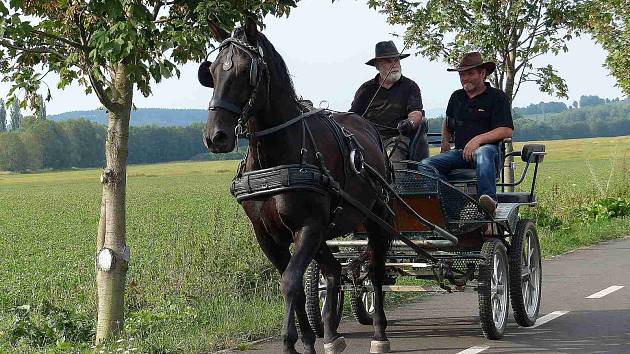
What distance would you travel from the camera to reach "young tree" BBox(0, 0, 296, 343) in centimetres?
692

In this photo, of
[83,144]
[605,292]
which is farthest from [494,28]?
[83,144]

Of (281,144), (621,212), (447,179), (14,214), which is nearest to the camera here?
(281,144)

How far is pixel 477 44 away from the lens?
1609cm

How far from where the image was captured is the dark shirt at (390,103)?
928 cm

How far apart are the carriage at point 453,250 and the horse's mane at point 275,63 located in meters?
2.01

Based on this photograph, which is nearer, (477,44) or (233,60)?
(233,60)

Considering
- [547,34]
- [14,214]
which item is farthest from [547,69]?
[14,214]

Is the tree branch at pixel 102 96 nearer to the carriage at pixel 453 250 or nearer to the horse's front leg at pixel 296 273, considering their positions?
the carriage at pixel 453 250

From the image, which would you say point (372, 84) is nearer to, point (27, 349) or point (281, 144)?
point (281, 144)

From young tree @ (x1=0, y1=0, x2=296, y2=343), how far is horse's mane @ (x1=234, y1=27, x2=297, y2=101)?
0.38m

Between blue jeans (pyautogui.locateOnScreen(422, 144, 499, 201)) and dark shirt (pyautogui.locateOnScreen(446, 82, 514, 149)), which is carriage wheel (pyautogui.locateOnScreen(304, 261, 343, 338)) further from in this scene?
dark shirt (pyautogui.locateOnScreen(446, 82, 514, 149))

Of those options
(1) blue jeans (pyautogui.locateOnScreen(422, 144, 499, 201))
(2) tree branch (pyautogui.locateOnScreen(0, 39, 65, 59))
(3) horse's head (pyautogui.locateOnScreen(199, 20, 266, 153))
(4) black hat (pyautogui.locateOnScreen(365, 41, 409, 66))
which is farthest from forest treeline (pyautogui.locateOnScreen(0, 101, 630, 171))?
(3) horse's head (pyautogui.locateOnScreen(199, 20, 266, 153))

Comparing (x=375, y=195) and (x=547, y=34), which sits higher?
(x=547, y=34)

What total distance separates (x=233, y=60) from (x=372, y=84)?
3.33m
